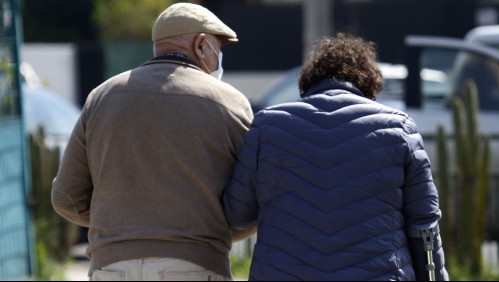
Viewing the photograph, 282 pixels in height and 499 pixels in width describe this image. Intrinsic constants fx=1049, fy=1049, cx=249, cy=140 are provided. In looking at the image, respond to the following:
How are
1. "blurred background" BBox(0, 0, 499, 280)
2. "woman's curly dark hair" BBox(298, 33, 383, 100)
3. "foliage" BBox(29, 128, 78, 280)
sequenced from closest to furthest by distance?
"woman's curly dark hair" BBox(298, 33, 383, 100) → "blurred background" BBox(0, 0, 499, 280) → "foliage" BBox(29, 128, 78, 280)

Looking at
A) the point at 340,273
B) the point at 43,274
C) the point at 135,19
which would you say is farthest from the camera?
the point at 135,19

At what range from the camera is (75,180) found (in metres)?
4.05

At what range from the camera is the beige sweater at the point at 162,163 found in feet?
12.5

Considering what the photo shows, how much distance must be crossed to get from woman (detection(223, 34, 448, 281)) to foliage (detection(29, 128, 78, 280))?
599cm

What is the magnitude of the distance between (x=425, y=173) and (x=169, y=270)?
982 millimetres

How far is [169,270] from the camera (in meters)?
3.78

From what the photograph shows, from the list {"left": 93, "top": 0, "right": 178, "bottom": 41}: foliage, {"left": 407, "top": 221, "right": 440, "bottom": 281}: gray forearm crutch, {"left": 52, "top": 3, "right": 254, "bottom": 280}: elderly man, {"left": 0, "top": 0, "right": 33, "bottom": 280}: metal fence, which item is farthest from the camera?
{"left": 93, "top": 0, "right": 178, "bottom": 41}: foliage

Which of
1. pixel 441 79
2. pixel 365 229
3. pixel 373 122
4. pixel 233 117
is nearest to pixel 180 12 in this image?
pixel 233 117

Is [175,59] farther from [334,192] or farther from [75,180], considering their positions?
[334,192]

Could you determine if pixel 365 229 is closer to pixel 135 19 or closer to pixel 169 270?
pixel 169 270

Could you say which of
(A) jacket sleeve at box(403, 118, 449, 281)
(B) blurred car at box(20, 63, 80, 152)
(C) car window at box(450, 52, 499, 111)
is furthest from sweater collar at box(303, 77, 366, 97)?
(B) blurred car at box(20, 63, 80, 152)

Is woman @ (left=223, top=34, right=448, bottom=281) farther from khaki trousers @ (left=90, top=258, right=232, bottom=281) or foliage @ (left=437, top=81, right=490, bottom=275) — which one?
foliage @ (left=437, top=81, right=490, bottom=275)

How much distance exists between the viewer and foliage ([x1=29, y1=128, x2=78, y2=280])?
9.74 meters

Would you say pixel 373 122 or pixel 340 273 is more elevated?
pixel 373 122
